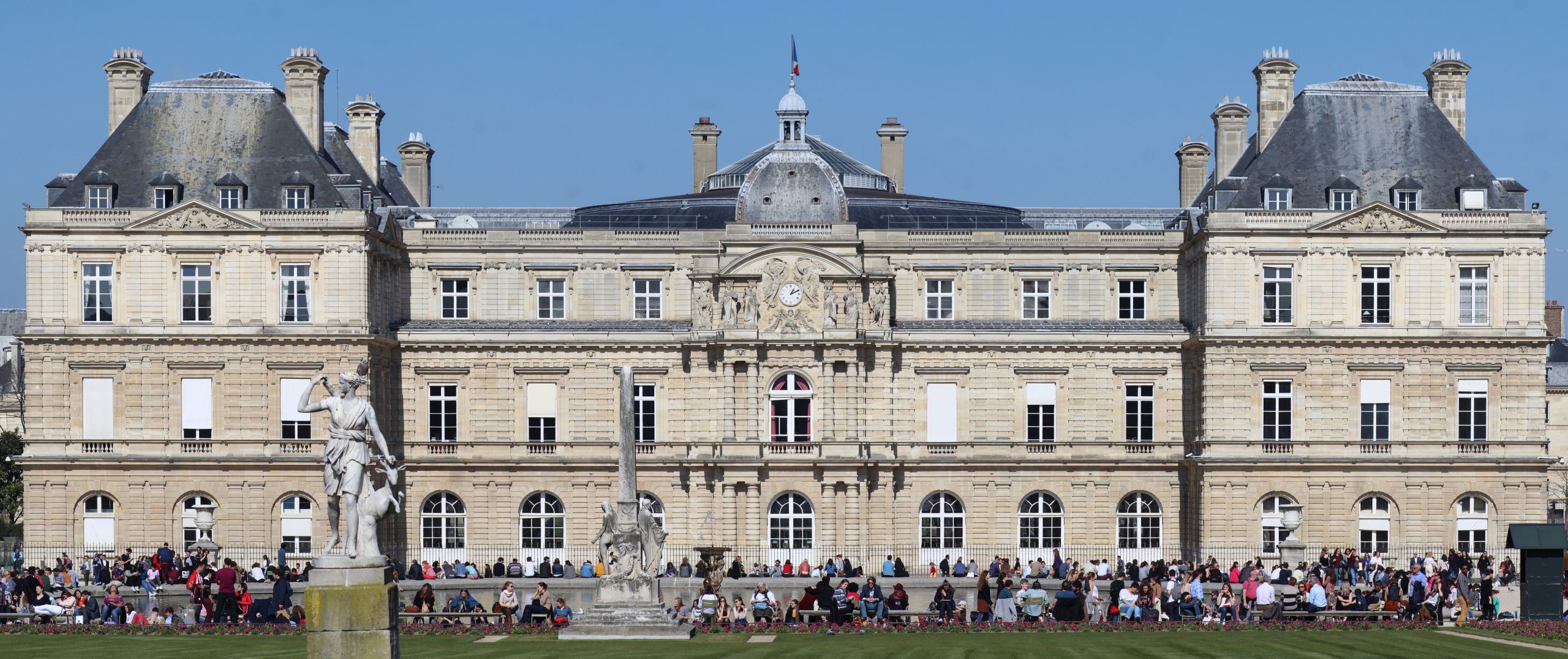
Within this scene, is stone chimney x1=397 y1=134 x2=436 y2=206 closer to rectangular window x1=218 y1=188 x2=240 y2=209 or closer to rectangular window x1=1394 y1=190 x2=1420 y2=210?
rectangular window x1=218 y1=188 x2=240 y2=209

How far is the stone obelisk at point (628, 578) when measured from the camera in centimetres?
4472

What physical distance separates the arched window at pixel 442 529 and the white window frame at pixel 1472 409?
31.2 meters

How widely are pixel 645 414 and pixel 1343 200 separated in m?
22.9

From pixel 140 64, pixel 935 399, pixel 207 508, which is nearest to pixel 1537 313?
pixel 935 399

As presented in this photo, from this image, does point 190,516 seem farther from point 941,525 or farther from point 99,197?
point 941,525

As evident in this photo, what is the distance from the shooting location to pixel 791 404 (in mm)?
68500

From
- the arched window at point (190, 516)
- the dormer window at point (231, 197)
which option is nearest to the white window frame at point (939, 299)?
the dormer window at point (231, 197)

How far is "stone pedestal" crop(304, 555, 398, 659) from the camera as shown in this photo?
26750mm

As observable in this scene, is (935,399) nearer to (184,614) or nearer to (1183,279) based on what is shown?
(1183,279)

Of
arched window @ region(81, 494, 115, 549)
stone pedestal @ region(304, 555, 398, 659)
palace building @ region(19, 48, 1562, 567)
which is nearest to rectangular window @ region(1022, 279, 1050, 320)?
palace building @ region(19, 48, 1562, 567)

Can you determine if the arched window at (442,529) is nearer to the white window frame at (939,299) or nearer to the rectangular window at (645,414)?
the rectangular window at (645,414)

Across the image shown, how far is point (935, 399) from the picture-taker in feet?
229

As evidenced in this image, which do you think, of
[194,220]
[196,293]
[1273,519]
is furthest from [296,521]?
[1273,519]

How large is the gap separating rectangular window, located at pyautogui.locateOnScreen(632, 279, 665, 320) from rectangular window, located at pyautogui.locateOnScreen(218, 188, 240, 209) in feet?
42.0
